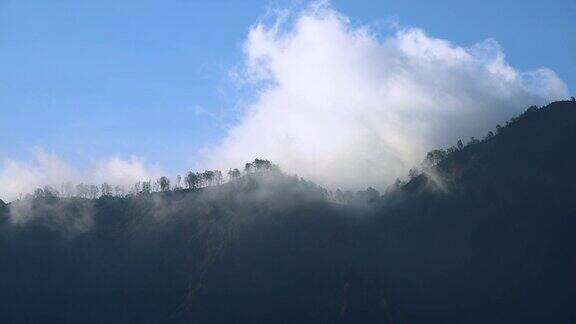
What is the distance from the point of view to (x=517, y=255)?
18250cm

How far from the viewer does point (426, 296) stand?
173375mm

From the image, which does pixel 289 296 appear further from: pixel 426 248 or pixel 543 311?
pixel 543 311

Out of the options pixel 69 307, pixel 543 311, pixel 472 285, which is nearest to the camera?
pixel 543 311

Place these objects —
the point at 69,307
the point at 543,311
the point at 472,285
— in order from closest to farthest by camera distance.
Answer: the point at 543,311, the point at 472,285, the point at 69,307

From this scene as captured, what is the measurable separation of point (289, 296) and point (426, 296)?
3609cm

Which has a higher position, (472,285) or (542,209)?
(542,209)

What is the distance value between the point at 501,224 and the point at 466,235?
36.1ft

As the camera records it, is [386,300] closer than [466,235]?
Yes

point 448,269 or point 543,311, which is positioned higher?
point 448,269

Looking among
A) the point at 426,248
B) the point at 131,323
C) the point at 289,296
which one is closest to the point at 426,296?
the point at 426,248

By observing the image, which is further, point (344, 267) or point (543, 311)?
point (344, 267)

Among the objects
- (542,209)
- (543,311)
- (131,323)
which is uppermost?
(542,209)

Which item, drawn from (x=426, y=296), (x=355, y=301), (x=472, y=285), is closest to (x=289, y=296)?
(x=355, y=301)

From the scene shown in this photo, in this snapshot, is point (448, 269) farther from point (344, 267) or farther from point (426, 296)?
point (344, 267)
